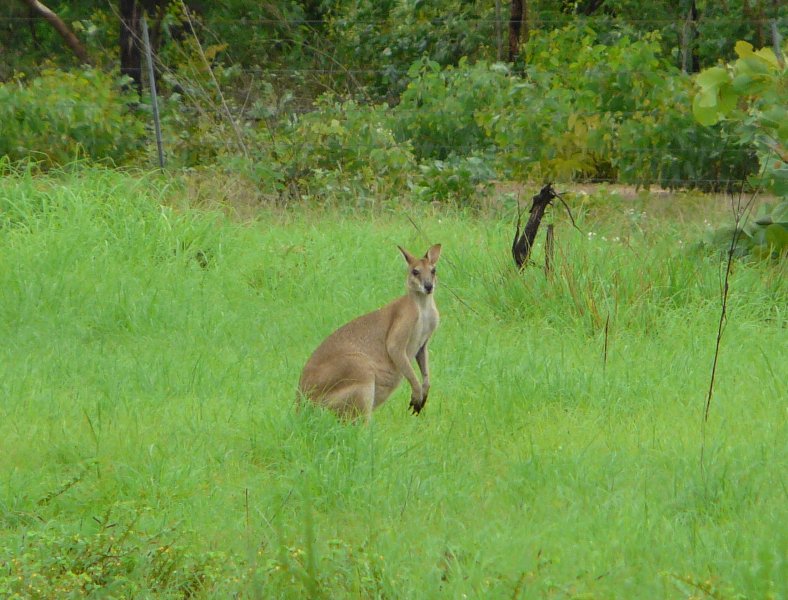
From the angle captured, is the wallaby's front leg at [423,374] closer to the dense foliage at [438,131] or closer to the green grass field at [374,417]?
the green grass field at [374,417]

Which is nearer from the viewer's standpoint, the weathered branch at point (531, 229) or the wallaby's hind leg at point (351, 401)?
the wallaby's hind leg at point (351, 401)

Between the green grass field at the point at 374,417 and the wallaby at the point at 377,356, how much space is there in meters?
0.18

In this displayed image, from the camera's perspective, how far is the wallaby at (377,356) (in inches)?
221

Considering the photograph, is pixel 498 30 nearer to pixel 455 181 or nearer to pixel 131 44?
pixel 131 44

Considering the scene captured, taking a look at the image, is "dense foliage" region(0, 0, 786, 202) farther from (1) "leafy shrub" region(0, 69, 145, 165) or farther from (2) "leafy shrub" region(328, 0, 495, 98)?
(2) "leafy shrub" region(328, 0, 495, 98)

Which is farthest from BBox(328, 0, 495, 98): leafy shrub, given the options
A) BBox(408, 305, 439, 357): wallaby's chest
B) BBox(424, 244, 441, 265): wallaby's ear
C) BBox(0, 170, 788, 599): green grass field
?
BBox(408, 305, 439, 357): wallaby's chest

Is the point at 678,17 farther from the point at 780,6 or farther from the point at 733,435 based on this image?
the point at 733,435

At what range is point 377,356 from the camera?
19.4 feet

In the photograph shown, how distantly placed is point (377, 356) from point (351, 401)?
1.35 ft

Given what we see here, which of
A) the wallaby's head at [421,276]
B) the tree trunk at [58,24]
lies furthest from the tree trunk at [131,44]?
the wallaby's head at [421,276]

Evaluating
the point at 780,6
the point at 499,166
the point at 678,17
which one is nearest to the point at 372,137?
the point at 499,166

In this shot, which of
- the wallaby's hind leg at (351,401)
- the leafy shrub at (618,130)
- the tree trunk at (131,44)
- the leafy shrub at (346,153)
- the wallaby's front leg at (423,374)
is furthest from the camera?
the tree trunk at (131,44)

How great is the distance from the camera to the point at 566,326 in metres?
7.61

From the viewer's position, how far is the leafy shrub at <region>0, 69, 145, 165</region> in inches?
454
